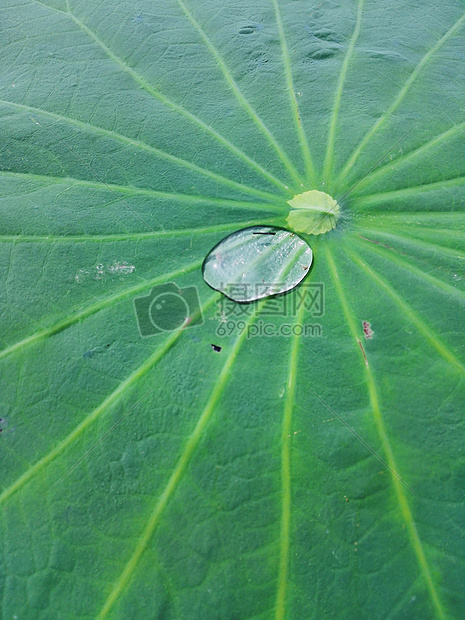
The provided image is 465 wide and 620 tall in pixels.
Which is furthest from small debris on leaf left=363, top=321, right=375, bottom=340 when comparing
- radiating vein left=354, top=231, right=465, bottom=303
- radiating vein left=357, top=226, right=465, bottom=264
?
radiating vein left=357, top=226, right=465, bottom=264

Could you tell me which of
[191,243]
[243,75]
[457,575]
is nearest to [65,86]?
[243,75]

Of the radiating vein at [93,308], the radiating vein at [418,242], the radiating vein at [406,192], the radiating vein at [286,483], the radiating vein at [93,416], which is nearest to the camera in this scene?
the radiating vein at [286,483]

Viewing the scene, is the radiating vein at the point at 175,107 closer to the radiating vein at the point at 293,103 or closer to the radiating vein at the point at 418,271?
the radiating vein at the point at 293,103

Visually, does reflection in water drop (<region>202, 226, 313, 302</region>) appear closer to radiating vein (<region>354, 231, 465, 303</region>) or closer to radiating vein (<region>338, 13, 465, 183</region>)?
radiating vein (<region>354, 231, 465, 303</region>)

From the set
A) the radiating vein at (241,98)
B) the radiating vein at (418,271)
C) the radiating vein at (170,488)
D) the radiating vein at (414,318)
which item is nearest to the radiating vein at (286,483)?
the radiating vein at (170,488)

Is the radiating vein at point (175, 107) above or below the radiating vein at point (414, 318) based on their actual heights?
above

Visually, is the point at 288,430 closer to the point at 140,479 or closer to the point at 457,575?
the point at 140,479
